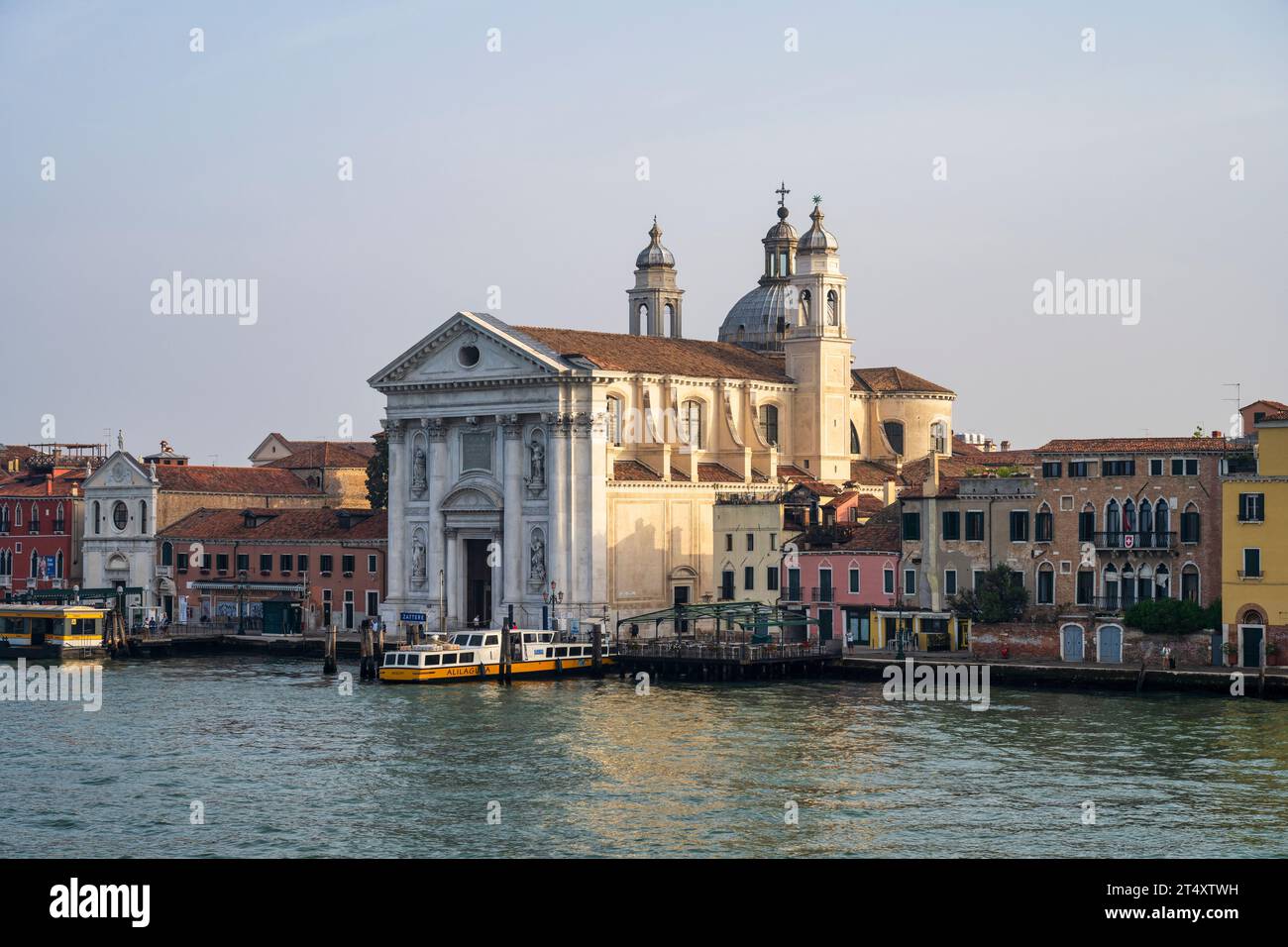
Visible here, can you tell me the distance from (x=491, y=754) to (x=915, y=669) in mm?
13860

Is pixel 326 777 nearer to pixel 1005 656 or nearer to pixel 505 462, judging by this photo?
pixel 1005 656

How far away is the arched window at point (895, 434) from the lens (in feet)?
224

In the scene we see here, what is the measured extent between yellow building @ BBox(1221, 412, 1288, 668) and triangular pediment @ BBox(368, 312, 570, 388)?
20.1m

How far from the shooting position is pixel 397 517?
58438 millimetres

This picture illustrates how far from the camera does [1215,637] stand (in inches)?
1613

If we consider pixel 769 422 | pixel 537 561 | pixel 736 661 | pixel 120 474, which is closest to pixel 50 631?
pixel 120 474

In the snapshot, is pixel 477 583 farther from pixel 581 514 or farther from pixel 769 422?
pixel 769 422

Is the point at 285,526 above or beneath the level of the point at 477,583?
above

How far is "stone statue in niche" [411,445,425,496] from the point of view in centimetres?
5803

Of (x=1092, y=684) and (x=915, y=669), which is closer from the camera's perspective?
(x=1092, y=684)

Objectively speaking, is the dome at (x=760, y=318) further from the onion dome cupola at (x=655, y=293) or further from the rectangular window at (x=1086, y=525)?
the rectangular window at (x=1086, y=525)

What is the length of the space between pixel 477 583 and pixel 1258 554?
80.8 ft

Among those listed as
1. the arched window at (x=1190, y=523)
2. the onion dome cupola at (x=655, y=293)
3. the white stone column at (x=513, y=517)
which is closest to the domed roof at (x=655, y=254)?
the onion dome cupola at (x=655, y=293)
